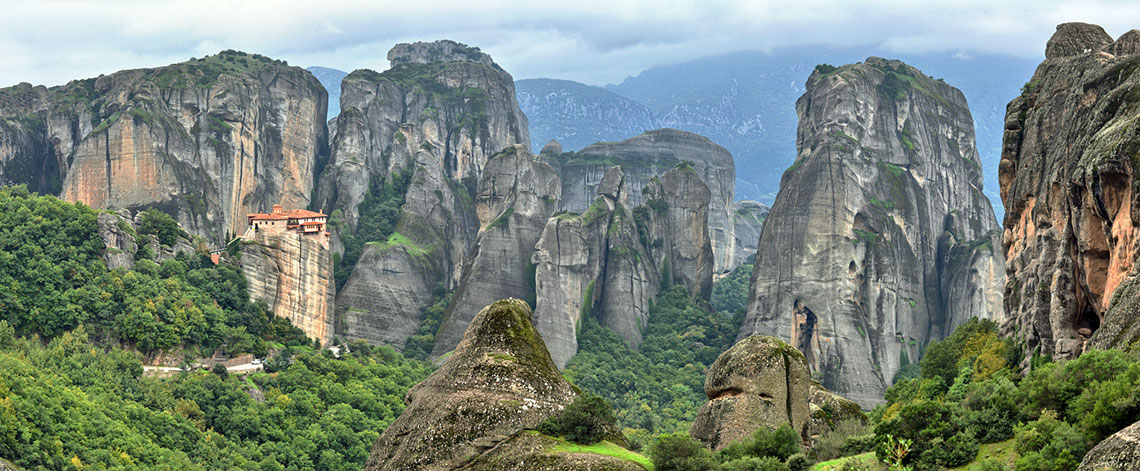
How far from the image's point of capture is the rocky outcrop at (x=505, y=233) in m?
120

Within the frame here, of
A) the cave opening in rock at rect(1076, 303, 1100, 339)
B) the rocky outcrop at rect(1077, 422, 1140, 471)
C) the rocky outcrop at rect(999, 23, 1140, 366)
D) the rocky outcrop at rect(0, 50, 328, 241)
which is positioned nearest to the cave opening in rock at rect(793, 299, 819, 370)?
the rocky outcrop at rect(0, 50, 328, 241)

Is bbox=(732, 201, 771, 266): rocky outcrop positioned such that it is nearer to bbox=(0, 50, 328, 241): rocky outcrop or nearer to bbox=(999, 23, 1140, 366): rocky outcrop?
bbox=(0, 50, 328, 241): rocky outcrop

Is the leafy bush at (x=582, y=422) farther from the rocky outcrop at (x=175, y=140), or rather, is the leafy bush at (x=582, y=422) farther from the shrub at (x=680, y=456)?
the rocky outcrop at (x=175, y=140)

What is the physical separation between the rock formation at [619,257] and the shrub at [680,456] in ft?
260

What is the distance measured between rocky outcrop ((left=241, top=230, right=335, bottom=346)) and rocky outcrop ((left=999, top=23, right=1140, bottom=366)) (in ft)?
204

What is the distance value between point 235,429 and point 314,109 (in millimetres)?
64604

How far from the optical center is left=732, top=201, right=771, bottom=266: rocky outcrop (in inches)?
6821

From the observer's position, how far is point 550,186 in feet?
443

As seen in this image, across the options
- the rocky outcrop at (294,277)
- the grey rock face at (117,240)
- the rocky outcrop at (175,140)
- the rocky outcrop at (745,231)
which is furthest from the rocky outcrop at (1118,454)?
the rocky outcrop at (745,231)

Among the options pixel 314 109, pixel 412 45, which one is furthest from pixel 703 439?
pixel 412 45

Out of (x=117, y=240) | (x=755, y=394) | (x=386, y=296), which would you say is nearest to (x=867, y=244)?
(x=386, y=296)

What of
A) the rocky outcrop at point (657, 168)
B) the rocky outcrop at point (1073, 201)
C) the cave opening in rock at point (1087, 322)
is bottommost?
the cave opening in rock at point (1087, 322)

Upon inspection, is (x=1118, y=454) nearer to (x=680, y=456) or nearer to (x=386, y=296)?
(x=680, y=456)

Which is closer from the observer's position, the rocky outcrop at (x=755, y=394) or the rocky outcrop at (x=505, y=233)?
the rocky outcrop at (x=755, y=394)
